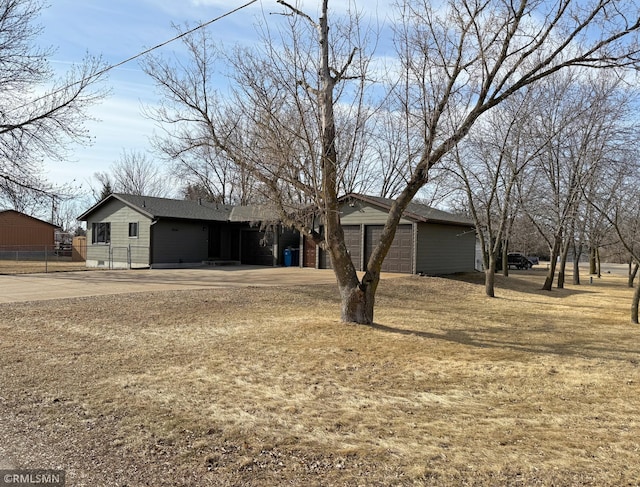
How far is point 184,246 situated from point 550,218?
1670 centimetres

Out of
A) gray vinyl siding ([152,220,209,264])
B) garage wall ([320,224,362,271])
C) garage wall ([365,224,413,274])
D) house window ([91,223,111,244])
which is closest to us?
garage wall ([365,224,413,274])

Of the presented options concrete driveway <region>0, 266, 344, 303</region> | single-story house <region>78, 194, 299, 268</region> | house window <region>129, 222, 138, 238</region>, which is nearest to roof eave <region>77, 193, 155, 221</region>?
single-story house <region>78, 194, 299, 268</region>

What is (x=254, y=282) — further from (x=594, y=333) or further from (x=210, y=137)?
(x=594, y=333)

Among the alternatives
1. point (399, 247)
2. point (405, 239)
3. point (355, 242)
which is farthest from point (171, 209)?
point (405, 239)

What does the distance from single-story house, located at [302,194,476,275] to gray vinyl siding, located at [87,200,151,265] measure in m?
7.83

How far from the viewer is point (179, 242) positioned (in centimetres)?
2548

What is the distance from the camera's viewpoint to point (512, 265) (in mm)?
41062

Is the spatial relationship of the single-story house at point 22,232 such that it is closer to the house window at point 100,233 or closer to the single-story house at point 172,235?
the house window at point 100,233

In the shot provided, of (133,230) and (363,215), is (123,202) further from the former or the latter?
(363,215)

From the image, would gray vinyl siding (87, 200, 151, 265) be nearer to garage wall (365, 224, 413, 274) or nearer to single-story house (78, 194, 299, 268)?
single-story house (78, 194, 299, 268)

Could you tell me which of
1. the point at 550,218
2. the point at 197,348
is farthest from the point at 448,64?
the point at 550,218

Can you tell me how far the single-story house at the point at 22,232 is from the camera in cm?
3606

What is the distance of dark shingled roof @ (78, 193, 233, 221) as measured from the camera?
24688 millimetres

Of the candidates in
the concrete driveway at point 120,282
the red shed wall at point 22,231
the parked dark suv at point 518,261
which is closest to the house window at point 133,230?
the concrete driveway at point 120,282
